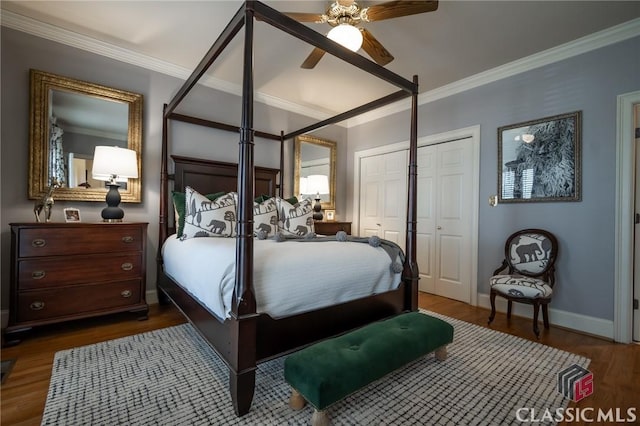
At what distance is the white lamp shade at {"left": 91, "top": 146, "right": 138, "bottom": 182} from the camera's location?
96.3 inches

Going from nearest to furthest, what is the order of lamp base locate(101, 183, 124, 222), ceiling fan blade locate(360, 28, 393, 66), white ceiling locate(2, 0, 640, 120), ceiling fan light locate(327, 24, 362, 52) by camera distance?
ceiling fan light locate(327, 24, 362, 52), ceiling fan blade locate(360, 28, 393, 66), white ceiling locate(2, 0, 640, 120), lamp base locate(101, 183, 124, 222)

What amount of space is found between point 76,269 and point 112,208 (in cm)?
58

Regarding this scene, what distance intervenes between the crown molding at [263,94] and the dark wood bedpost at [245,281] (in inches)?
88.1

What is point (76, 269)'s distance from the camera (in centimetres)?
226

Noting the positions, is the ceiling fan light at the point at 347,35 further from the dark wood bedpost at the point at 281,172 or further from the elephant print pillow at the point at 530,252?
the elephant print pillow at the point at 530,252

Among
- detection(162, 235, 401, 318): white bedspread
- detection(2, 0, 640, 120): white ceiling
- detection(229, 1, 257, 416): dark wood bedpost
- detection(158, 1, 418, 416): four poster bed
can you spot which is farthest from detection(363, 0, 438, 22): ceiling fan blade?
detection(162, 235, 401, 318): white bedspread

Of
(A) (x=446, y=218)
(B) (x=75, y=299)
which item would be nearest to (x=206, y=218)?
(B) (x=75, y=299)

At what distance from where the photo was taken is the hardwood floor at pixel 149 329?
1.46 m

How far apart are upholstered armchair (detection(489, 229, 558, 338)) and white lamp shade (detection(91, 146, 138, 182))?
11.7 feet

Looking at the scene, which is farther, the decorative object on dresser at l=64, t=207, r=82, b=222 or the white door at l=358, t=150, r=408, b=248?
the white door at l=358, t=150, r=408, b=248

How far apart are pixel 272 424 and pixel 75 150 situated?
2884mm

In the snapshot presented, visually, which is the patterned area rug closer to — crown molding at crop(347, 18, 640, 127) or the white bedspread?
the white bedspread

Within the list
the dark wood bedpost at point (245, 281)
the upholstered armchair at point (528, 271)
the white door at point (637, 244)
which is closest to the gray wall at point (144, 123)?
the dark wood bedpost at point (245, 281)

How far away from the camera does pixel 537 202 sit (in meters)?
2.79
